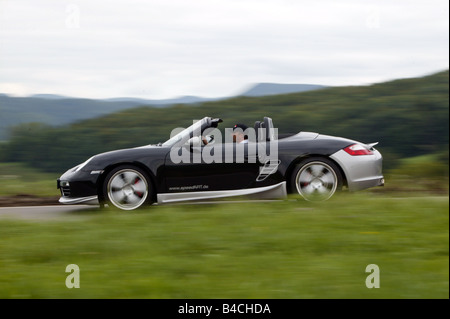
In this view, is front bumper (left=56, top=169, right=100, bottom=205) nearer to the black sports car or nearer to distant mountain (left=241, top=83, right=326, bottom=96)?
the black sports car

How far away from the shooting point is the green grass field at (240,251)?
458 centimetres

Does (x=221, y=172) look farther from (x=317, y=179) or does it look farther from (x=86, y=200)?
(x=86, y=200)

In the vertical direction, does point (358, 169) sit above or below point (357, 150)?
below

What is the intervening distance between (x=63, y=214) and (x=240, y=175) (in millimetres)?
2495

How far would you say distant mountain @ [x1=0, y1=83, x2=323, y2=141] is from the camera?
18828 mm

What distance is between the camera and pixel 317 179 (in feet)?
26.2

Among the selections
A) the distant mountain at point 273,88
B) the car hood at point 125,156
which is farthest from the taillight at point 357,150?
the distant mountain at point 273,88

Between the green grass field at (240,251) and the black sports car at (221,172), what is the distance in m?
0.55

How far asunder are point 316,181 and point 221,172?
1.23m

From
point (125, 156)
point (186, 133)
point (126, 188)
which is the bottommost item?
point (126, 188)

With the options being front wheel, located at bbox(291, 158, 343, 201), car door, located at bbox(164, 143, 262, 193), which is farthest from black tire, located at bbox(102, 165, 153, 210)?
front wheel, located at bbox(291, 158, 343, 201)

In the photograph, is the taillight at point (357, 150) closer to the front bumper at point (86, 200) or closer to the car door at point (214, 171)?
the car door at point (214, 171)

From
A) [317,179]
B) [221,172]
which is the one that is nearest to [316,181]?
[317,179]

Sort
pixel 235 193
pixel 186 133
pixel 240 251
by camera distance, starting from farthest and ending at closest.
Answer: pixel 186 133, pixel 235 193, pixel 240 251
